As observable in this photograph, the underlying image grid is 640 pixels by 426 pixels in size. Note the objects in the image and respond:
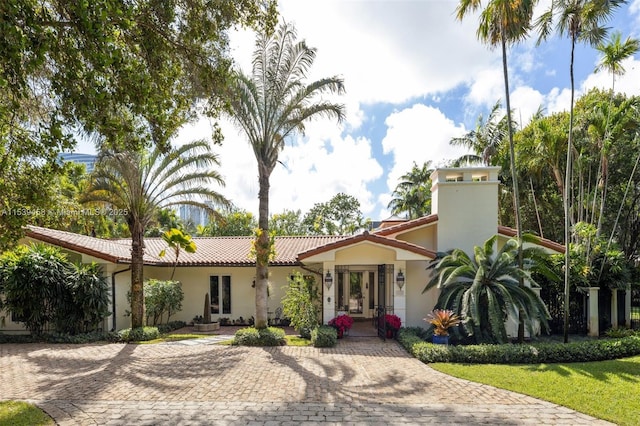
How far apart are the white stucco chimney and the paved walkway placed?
5373 millimetres

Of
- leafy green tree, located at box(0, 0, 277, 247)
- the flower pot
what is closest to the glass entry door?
the flower pot

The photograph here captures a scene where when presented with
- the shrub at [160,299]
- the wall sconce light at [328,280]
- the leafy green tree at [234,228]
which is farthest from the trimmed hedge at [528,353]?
the leafy green tree at [234,228]

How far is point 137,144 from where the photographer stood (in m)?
7.29

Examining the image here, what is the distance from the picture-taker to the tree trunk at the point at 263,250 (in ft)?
43.9

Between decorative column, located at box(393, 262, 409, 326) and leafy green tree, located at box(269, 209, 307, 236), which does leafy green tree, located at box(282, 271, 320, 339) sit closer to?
decorative column, located at box(393, 262, 409, 326)

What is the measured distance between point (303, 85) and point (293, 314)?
8.70 meters

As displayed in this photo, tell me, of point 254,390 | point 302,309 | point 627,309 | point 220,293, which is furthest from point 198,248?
point 627,309

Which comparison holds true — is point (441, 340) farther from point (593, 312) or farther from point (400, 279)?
point (593, 312)

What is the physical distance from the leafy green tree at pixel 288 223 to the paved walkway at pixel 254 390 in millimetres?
28796

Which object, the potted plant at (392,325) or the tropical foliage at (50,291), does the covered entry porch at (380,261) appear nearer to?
the potted plant at (392,325)

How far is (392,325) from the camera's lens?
45.1 ft

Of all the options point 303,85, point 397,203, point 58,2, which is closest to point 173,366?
point 58,2

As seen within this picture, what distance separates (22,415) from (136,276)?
26.6ft

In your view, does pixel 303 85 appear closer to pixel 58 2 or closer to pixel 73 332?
pixel 58 2
